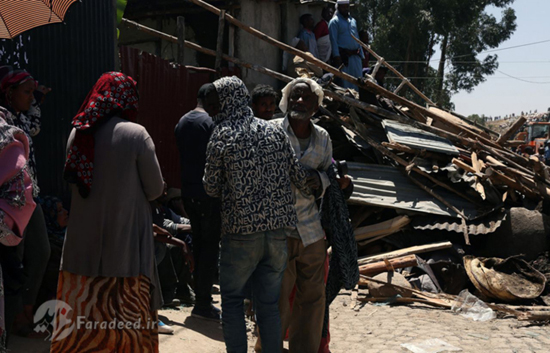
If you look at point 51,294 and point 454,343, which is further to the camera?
point 454,343

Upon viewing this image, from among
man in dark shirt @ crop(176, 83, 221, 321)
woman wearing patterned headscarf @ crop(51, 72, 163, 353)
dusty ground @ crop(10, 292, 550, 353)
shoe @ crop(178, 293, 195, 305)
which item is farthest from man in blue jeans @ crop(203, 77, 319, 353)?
shoe @ crop(178, 293, 195, 305)

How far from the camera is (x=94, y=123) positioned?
3.36m

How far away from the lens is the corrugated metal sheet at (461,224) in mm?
8312

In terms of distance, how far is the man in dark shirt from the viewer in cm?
514

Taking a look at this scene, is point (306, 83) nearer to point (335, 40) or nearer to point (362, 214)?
point (362, 214)

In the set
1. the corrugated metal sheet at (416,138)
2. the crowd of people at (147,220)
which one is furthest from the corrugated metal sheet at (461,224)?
the crowd of people at (147,220)

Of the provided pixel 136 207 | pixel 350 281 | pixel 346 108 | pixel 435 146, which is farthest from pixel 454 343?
pixel 346 108

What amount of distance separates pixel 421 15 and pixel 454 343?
74.3ft

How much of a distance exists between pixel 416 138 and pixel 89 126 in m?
6.82

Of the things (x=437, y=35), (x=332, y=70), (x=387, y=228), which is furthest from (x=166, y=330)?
(x=437, y=35)

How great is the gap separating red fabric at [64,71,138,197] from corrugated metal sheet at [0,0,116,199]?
1.60 m

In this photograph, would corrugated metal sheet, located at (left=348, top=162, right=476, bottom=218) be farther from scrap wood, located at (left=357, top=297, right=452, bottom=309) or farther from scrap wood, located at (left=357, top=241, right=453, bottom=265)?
scrap wood, located at (left=357, top=297, right=452, bottom=309)

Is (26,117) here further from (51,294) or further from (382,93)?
(382,93)

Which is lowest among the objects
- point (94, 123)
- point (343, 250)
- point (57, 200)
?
point (343, 250)
